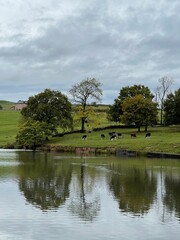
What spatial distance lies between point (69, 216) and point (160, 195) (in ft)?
29.8

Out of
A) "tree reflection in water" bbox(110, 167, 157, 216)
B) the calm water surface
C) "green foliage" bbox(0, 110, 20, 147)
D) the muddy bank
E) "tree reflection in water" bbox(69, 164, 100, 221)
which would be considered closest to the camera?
the calm water surface

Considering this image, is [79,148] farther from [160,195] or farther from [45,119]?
[160,195]

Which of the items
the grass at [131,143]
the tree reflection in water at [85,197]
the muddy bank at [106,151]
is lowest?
the tree reflection in water at [85,197]

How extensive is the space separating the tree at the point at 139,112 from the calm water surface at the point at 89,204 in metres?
48.3

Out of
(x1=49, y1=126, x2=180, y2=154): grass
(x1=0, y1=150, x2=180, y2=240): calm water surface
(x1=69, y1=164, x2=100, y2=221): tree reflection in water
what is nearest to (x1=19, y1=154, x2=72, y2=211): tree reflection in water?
(x1=0, y1=150, x2=180, y2=240): calm water surface

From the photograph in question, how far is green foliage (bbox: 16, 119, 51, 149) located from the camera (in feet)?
268

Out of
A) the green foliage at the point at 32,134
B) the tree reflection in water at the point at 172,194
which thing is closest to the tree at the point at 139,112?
the green foliage at the point at 32,134

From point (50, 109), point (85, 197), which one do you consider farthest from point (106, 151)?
point (85, 197)

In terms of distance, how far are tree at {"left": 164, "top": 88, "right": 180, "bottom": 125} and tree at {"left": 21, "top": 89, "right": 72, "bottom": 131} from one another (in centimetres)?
2114

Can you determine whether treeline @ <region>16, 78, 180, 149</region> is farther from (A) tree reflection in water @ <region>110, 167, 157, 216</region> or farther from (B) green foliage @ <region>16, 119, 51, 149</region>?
(A) tree reflection in water @ <region>110, 167, 157, 216</region>

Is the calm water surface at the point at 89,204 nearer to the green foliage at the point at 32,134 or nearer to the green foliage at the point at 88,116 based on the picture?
the green foliage at the point at 32,134

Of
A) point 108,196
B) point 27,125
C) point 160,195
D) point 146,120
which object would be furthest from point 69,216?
point 146,120

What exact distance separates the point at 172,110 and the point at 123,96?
48.4 ft

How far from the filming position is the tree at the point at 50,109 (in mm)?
88250
